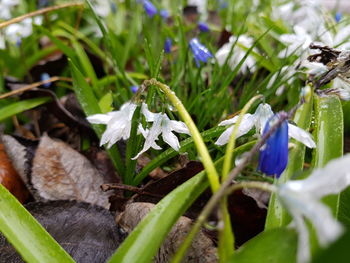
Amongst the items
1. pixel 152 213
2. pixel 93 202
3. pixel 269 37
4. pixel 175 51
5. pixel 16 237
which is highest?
pixel 269 37

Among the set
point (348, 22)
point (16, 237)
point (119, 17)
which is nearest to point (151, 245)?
point (16, 237)

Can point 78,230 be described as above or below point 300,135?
below

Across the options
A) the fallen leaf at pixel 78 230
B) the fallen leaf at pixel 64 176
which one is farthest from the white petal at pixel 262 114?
the fallen leaf at pixel 64 176

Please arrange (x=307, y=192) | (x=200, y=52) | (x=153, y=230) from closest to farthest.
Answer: (x=307, y=192)
(x=153, y=230)
(x=200, y=52)

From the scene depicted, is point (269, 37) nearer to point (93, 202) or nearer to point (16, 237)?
point (93, 202)

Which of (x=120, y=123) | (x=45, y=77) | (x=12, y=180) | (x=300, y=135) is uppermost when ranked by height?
(x=300, y=135)

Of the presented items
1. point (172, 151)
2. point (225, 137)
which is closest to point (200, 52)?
point (172, 151)

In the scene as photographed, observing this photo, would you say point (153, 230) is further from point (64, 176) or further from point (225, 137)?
point (64, 176)
